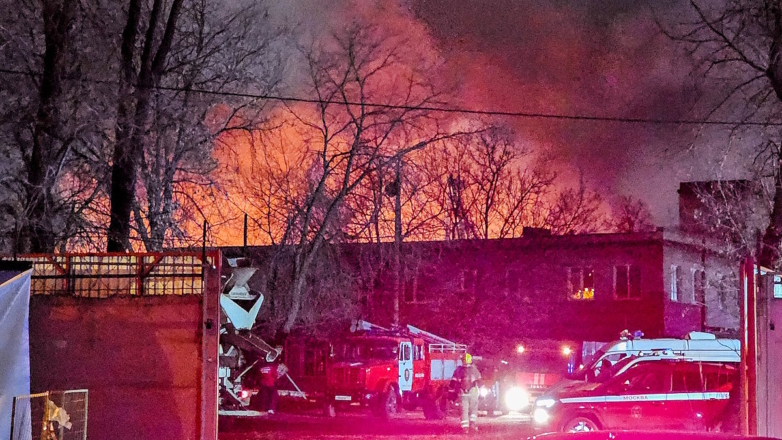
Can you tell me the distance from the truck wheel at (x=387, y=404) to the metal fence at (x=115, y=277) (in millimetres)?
12429

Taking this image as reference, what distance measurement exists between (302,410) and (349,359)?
8.78ft

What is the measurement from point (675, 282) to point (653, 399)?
78.7 feet

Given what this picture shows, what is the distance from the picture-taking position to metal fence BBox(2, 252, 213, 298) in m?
13.1

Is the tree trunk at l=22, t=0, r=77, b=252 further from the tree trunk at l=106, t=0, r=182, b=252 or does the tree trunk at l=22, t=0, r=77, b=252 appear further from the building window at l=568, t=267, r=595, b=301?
the building window at l=568, t=267, r=595, b=301

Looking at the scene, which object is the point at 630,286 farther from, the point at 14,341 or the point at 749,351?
the point at 14,341

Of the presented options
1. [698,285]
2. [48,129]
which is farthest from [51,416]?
[698,285]

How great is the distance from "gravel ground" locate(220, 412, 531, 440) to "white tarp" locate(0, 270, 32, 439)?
25.0 feet

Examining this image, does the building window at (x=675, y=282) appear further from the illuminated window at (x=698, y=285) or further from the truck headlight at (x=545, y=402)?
the truck headlight at (x=545, y=402)

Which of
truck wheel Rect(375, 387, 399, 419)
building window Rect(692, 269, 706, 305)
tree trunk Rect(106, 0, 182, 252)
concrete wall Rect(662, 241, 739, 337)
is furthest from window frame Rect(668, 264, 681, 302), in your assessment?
tree trunk Rect(106, 0, 182, 252)

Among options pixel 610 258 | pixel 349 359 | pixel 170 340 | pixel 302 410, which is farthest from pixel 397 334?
pixel 610 258

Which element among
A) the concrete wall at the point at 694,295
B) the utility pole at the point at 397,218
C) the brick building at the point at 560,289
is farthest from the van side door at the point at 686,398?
the concrete wall at the point at 694,295

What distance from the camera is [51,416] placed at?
35.7 feet

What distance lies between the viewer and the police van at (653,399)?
15.9 metres

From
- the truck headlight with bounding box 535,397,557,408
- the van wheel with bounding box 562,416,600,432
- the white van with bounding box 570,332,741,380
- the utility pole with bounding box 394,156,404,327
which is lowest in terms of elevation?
the van wheel with bounding box 562,416,600,432
